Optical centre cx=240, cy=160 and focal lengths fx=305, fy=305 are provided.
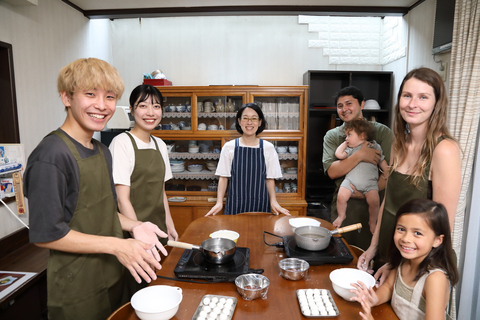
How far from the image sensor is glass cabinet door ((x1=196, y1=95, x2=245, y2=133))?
3.95 m

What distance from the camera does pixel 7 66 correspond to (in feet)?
8.62

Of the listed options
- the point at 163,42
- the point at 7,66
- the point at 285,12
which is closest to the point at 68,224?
the point at 7,66

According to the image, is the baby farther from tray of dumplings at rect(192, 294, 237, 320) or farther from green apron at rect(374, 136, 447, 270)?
tray of dumplings at rect(192, 294, 237, 320)

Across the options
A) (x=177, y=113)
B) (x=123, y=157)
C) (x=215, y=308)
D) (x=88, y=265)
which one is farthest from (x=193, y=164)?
(x=215, y=308)

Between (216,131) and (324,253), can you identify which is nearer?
(324,253)

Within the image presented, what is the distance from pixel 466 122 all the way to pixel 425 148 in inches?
43.6

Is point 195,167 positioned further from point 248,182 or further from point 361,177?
point 361,177

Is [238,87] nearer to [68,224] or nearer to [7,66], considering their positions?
[7,66]

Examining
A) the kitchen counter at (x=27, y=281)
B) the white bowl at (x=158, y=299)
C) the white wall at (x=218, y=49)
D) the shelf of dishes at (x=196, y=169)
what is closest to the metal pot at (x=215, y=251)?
the white bowl at (x=158, y=299)

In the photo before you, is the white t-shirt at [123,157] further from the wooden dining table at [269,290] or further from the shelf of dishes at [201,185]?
the shelf of dishes at [201,185]

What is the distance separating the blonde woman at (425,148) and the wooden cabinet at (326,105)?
2.67 metres

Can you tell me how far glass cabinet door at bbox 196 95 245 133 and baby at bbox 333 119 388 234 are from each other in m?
1.68

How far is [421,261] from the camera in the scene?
4.21 feet

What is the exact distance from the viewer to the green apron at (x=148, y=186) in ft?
6.81
